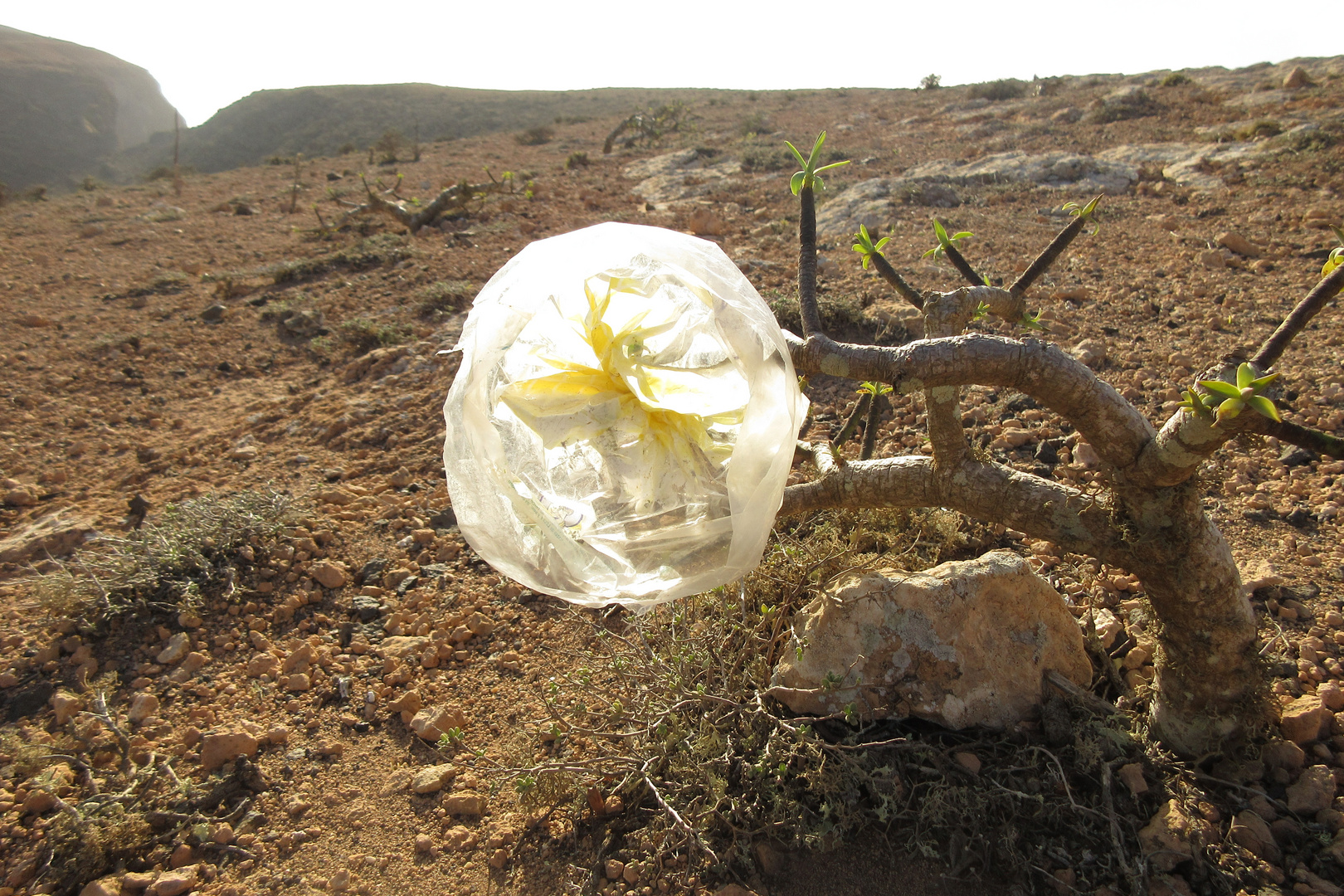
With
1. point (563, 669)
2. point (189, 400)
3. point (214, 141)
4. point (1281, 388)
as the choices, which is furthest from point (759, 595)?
point (214, 141)

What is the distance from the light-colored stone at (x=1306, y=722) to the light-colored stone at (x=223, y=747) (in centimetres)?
259

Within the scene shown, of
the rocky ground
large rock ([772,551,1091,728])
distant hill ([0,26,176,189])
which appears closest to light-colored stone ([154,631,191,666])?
the rocky ground

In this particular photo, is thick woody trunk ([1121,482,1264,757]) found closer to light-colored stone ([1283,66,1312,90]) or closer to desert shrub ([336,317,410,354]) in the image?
desert shrub ([336,317,410,354])

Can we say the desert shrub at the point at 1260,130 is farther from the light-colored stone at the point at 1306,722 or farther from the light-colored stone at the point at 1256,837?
the light-colored stone at the point at 1256,837

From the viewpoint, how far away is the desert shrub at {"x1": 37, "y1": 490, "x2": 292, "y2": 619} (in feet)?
7.45

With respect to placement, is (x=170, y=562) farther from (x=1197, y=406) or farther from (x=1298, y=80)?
(x=1298, y=80)

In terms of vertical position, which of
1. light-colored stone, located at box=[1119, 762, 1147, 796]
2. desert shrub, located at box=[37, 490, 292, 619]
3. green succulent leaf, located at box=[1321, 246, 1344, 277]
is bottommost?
desert shrub, located at box=[37, 490, 292, 619]

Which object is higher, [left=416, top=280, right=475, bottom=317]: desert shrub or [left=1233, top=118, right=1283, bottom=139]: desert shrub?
[left=1233, top=118, right=1283, bottom=139]: desert shrub

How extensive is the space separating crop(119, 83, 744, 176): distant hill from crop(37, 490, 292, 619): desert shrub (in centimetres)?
2192

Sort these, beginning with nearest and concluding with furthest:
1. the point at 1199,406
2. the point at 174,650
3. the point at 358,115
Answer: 1. the point at 1199,406
2. the point at 174,650
3. the point at 358,115

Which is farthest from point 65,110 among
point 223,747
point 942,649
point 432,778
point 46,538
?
point 942,649

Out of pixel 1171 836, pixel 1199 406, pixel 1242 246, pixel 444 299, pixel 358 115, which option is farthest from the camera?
pixel 358 115

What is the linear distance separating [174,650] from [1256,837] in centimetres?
289

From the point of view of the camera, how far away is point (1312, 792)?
4.53 feet
